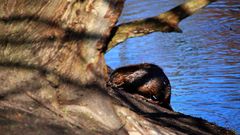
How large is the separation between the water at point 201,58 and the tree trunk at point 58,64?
9.55 feet

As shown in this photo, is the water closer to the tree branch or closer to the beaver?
the beaver

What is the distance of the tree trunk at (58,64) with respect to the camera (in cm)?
455

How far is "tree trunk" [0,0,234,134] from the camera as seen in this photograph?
179 inches

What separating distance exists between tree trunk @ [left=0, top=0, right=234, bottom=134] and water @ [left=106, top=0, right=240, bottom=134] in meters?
2.91

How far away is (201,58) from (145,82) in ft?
11.3

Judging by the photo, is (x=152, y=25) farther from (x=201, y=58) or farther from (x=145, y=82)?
(x=201, y=58)

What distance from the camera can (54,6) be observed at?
184 inches

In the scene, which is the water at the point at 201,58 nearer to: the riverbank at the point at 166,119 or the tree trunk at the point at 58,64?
the riverbank at the point at 166,119

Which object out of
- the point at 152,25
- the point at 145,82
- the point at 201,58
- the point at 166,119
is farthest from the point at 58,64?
the point at 201,58

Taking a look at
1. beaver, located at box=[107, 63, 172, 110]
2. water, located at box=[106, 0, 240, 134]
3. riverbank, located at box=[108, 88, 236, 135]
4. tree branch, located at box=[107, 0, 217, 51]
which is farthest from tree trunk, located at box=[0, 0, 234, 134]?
water, located at box=[106, 0, 240, 134]

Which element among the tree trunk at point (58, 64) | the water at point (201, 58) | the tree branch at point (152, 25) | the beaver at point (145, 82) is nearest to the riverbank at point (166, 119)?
the tree branch at point (152, 25)

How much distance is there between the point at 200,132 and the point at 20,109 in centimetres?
204

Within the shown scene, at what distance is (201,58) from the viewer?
1077 cm

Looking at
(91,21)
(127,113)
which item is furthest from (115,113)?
(91,21)
